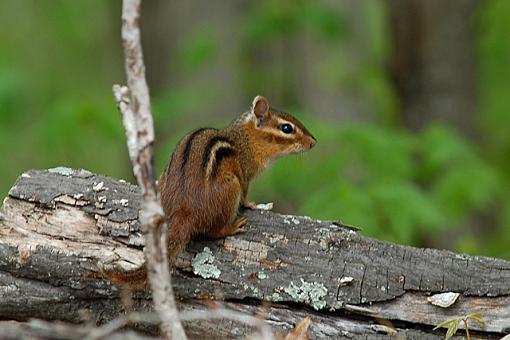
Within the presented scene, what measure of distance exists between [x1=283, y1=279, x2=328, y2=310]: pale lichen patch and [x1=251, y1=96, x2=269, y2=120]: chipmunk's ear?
1738 millimetres

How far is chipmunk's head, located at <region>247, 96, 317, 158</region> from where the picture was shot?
5348 millimetres

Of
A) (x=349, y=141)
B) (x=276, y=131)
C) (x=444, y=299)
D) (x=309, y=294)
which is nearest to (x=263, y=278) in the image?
(x=309, y=294)

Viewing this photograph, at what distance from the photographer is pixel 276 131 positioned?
543 cm

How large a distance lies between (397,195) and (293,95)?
235 inches

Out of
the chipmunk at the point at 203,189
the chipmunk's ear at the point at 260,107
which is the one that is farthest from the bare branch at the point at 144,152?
the chipmunk's ear at the point at 260,107

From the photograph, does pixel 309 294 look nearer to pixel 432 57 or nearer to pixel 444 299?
pixel 444 299

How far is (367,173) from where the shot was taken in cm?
752

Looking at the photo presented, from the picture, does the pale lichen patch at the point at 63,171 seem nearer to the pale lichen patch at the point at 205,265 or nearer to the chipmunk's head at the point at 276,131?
the pale lichen patch at the point at 205,265

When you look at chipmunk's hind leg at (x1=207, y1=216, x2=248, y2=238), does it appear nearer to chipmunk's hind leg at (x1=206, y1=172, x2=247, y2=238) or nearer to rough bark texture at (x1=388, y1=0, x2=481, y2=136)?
chipmunk's hind leg at (x1=206, y1=172, x2=247, y2=238)

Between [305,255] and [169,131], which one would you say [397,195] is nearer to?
[305,255]

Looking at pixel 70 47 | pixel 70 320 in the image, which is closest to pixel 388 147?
pixel 70 320

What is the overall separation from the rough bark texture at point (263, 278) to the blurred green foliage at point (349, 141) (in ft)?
6.51

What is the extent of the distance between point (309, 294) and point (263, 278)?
0.21 metres

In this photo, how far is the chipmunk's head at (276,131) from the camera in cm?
535
